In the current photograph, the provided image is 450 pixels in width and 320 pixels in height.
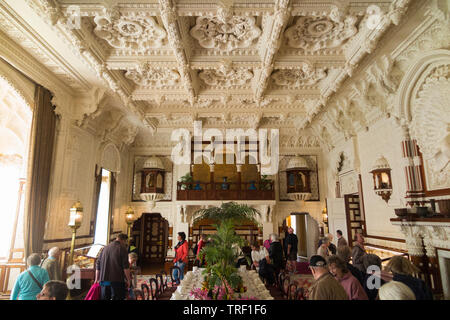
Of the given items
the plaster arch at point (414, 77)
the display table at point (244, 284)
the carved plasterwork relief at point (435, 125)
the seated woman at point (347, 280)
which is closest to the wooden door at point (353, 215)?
the carved plasterwork relief at point (435, 125)

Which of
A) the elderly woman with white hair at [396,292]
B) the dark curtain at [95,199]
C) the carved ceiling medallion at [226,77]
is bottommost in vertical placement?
the elderly woman with white hair at [396,292]

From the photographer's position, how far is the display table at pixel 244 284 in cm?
372

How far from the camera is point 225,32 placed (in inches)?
214

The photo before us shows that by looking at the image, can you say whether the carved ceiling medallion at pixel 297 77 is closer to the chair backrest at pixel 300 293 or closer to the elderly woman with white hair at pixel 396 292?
the chair backrest at pixel 300 293

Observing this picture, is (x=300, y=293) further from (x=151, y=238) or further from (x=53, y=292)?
(x=151, y=238)

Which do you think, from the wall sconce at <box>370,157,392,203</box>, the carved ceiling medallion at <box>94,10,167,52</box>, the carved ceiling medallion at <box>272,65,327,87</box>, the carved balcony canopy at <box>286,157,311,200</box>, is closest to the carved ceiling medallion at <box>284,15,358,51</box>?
the carved ceiling medallion at <box>272,65,327,87</box>

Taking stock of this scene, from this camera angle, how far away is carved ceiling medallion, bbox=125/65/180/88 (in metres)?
7.00

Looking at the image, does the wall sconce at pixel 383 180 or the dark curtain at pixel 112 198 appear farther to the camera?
the dark curtain at pixel 112 198

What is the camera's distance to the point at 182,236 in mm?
6391

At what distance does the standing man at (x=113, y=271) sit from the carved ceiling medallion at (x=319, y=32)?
5263mm

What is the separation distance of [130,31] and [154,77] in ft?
6.50

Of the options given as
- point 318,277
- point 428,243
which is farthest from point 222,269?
point 428,243

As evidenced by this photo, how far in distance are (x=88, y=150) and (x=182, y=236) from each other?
453cm
